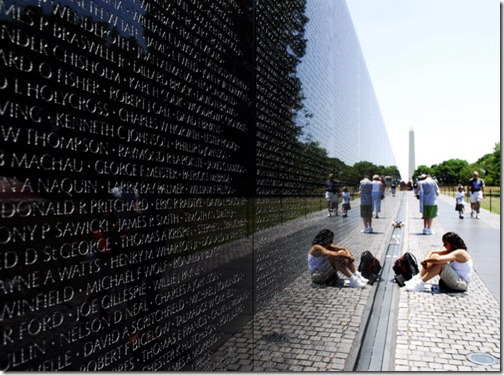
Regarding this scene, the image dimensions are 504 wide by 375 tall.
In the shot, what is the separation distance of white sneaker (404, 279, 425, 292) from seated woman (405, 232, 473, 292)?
10cm

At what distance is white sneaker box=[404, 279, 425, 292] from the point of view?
26.5 ft

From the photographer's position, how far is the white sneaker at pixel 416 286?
8.07m

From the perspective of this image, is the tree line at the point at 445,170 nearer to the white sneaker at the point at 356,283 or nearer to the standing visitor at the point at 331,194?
the standing visitor at the point at 331,194

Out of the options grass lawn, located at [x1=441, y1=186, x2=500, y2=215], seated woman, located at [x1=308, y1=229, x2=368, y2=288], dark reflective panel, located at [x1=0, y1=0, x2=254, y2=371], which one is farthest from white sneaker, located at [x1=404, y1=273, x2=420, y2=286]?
grass lawn, located at [x1=441, y1=186, x2=500, y2=215]

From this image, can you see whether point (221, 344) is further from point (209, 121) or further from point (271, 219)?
point (271, 219)

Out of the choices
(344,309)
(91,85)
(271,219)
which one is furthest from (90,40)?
(344,309)

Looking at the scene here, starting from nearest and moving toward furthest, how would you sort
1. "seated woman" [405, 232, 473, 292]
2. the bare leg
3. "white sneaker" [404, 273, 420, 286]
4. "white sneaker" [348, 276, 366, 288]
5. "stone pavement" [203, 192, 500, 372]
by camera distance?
"stone pavement" [203, 192, 500, 372]
"seated woman" [405, 232, 473, 292]
the bare leg
"white sneaker" [348, 276, 366, 288]
"white sneaker" [404, 273, 420, 286]

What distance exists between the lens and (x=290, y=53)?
15.9 ft

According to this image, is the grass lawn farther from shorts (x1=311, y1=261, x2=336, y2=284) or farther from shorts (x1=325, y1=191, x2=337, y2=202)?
shorts (x1=311, y1=261, x2=336, y2=284)

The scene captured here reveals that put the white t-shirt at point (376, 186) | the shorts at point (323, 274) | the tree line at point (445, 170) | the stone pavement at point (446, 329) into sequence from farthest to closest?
the white t-shirt at point (376, 186), the tree line at point (445, 170), the shorts at point (323, 274), the stone pavement at point (446, 329)

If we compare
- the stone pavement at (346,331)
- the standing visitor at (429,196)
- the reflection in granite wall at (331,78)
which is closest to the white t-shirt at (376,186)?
the standing visitor at (429,196)

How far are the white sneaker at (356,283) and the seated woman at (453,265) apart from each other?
104 cm

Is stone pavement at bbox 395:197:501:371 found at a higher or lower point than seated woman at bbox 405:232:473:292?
lower

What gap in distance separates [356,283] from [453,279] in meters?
1.54
